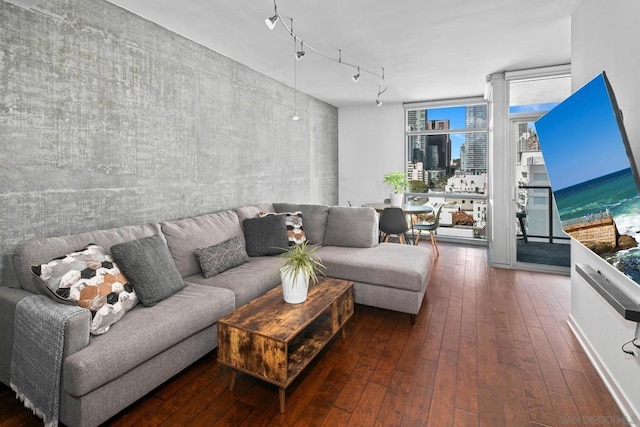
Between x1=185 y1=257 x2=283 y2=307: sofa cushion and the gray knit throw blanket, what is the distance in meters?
1.08

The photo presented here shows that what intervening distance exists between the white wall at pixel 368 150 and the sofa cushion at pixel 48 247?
514 centimetres

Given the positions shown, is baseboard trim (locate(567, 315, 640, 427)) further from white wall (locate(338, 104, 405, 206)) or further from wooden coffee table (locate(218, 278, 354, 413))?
white wall (locate(338, 104, 405, 206))

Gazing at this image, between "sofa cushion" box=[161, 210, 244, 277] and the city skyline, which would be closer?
"sofa cushion" box=[161, 210, 244, 277]

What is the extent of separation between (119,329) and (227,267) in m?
1.24

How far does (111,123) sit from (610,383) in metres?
3.99

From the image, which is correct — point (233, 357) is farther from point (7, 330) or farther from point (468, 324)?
point (468, 324)

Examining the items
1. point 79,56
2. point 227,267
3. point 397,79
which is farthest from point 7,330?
point 397,79

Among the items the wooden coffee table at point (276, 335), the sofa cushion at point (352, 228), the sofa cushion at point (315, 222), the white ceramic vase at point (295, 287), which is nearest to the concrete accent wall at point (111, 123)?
the sofa cushion at point (315, 222)

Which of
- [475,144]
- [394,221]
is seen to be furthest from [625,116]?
[475,144]

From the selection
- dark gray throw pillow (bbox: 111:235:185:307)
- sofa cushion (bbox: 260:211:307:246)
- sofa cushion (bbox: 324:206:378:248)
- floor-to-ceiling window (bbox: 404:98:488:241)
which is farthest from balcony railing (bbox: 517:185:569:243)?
dark gray throw pillow (bbox: 111:235:185:307)

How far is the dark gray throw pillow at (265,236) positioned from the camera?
3611 mm

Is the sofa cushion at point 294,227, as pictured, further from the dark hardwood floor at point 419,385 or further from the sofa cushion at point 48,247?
the sofa cushion at point 48,247

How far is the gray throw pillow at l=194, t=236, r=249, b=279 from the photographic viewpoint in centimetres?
294

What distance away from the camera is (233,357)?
6.66 ft
